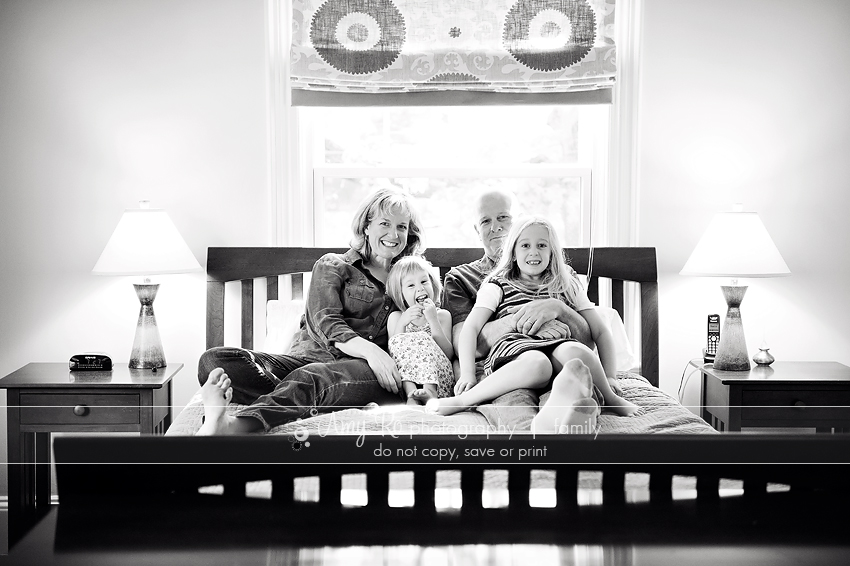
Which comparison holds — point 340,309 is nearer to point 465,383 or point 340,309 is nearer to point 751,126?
point 465,383

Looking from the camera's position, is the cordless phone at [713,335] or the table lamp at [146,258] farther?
the cordless phone at [713,335]

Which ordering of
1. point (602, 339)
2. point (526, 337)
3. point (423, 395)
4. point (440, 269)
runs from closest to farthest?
point (423, 395), point (526, 337), point (602, 339), point (440, 269)

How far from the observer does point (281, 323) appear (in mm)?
2895

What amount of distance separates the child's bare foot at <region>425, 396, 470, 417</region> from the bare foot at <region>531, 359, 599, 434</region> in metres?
0.23

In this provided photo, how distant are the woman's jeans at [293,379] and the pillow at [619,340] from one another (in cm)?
91

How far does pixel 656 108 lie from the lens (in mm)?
3199

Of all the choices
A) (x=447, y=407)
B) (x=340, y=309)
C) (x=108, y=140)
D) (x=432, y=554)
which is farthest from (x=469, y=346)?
(x=108, y=140)

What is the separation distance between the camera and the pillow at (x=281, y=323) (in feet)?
9.04

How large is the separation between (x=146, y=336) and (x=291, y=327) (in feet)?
1.91

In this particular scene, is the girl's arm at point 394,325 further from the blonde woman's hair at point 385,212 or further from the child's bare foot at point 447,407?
the child's bare foot at point 447,407

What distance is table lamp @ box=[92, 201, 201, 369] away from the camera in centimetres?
285

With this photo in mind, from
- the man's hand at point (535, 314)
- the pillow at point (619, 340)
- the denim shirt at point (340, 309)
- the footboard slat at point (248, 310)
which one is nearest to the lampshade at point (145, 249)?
the footboard slat at point (248, 310)

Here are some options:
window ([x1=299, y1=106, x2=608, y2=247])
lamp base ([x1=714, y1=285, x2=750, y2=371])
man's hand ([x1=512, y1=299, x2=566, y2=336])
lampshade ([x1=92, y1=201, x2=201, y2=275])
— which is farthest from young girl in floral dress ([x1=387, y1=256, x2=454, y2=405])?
lamp base ([x1=714, y1=285, x2=750, y2=371])

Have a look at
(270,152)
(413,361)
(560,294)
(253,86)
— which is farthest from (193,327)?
(560,294)
